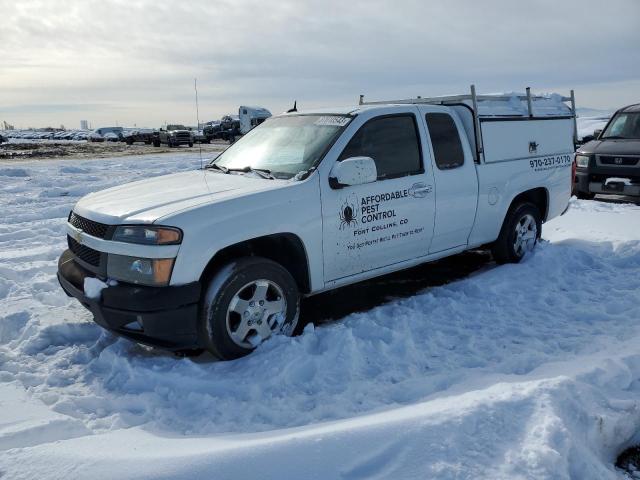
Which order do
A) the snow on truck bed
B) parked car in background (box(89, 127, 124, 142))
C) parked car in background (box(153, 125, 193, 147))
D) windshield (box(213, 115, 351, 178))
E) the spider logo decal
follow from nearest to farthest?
the snow on truck bed, the spider logo decal, windshield (box(213, 115, 351, 178)), parked car in background (box(153, 125, 193, 147)), parked car in background (box(89, 127, 124, 142))

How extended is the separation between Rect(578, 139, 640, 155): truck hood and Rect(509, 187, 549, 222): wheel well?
13.4 feet

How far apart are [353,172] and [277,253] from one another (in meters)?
0.84

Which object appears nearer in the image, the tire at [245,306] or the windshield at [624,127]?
the tire at [245,306]

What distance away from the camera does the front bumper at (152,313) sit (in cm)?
343

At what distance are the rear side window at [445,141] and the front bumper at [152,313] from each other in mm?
2608

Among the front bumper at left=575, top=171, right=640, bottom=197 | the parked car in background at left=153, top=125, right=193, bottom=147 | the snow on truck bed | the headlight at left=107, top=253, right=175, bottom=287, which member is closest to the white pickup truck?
the headlight at left=107, top=253, right=175, bottom=287

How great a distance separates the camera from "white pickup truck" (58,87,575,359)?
3.51 meters

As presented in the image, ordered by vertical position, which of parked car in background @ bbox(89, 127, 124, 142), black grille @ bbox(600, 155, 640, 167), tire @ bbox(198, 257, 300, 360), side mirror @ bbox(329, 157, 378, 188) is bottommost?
tire @ bbox(198, 257, 300, 360)

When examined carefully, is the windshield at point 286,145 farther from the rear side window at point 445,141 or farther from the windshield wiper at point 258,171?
the rear side window at point 445,141

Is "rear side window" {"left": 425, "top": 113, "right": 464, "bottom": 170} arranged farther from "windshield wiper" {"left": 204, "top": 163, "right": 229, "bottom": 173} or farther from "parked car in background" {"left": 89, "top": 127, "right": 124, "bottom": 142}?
"parked car in background" {"left": 89, "top": 127, "right": 124, "bottom": 142}

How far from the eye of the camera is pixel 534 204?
6215mm

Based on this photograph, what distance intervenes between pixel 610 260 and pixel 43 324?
5568 mm

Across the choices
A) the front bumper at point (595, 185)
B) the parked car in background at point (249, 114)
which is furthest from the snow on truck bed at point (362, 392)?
the parked car in background at point (249, 114)

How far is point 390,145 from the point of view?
4660mm
